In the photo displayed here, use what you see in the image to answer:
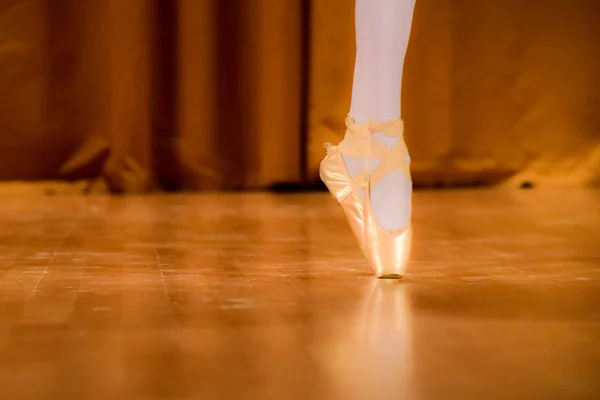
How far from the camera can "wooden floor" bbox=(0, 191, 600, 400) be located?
635mm

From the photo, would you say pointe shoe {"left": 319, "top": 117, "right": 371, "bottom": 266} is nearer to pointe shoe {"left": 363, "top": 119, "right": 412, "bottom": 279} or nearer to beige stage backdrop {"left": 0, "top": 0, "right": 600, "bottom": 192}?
pointe shoe {"left": 363, "top": 119, "right": 412, "bottom": 279}

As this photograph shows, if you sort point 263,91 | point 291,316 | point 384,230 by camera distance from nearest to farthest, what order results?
point 291,316
point 384,230
point 263,91

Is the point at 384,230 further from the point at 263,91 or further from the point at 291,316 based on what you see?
the point at 263,91

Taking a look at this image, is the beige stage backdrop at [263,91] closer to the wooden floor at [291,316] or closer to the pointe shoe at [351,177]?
the wooden floor at [291,316]

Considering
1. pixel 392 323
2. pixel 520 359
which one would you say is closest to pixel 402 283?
pixel 392 323

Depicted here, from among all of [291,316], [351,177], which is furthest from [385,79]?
[291,316]

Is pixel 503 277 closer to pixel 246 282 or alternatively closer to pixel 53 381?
pixel 246 282

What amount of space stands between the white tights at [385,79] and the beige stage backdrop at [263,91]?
186 cm

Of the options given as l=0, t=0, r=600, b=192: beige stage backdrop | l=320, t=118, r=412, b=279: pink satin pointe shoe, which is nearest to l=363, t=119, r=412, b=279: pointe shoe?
l=320, t=118, r=412, b=279: pink satin pointe shoe

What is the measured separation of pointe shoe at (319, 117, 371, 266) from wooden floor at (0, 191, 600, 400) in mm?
78

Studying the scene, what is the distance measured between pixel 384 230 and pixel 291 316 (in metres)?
0.29

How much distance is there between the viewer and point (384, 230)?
1.15 meters

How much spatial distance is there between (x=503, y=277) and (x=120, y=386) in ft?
2.32

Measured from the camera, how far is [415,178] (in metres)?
3.29
